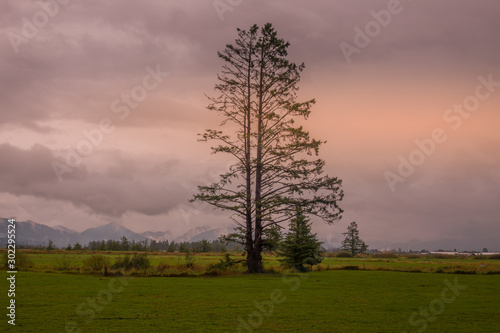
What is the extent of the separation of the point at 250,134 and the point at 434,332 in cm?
2342

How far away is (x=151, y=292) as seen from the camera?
1789 centimetres

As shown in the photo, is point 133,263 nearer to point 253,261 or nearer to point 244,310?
point 253,261

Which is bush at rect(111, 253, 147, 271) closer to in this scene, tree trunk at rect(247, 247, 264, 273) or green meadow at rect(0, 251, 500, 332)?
tree trunk at rect(247, 247, 264, 273)

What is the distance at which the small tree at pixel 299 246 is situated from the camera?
119ft

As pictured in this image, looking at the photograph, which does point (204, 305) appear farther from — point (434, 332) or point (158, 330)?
point (434, 332)

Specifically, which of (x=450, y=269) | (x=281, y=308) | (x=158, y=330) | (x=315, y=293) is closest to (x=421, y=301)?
(x=315, y=293)

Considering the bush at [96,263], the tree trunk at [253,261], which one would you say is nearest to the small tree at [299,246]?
the tree trunk at [253,261]

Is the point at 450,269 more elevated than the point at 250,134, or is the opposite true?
the point at 250,134

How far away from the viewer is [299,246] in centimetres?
3594

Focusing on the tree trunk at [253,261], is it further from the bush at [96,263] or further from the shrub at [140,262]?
the bush at [96,263]

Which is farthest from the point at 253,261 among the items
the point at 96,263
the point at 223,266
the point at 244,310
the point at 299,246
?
the point at 244,310

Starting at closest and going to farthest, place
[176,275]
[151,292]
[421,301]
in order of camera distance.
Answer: [421,301], [151,292], [176,275]

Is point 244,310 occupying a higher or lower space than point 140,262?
higher

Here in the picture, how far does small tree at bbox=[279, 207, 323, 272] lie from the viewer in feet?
119
